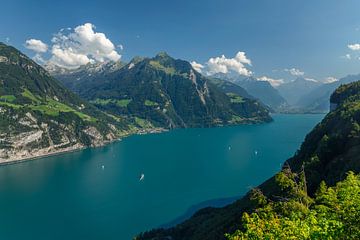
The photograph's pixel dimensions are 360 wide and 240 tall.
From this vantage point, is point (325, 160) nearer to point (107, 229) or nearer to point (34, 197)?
point (107, 229)

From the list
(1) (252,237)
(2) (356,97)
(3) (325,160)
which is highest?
(2) (356,97)

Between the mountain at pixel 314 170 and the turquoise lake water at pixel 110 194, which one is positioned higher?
the mountain at pixel 314 170

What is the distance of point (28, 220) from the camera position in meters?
116

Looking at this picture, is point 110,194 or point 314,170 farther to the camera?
point 110,194

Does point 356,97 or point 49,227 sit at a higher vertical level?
point 356,97

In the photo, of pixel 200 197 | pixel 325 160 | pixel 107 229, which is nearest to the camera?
pixel 325 160

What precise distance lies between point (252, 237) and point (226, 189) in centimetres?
12362

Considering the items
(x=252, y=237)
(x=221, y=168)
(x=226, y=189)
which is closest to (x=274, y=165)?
(x=221, y=168)

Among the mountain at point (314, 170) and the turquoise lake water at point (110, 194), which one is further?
the turquoise lake water at point (110, 194)

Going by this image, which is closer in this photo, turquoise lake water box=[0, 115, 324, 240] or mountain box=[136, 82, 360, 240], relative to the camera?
mountain box=[136, 82, 360, 240]

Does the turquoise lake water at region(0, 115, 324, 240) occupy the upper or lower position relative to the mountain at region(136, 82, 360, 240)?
lower

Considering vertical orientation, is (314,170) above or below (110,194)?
above

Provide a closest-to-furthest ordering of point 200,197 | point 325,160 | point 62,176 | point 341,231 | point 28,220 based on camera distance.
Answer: point 341,231 < point 325,160 < point 28,220 < point 200,197 < point 62,176

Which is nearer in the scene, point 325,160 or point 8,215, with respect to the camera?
point 325,160
